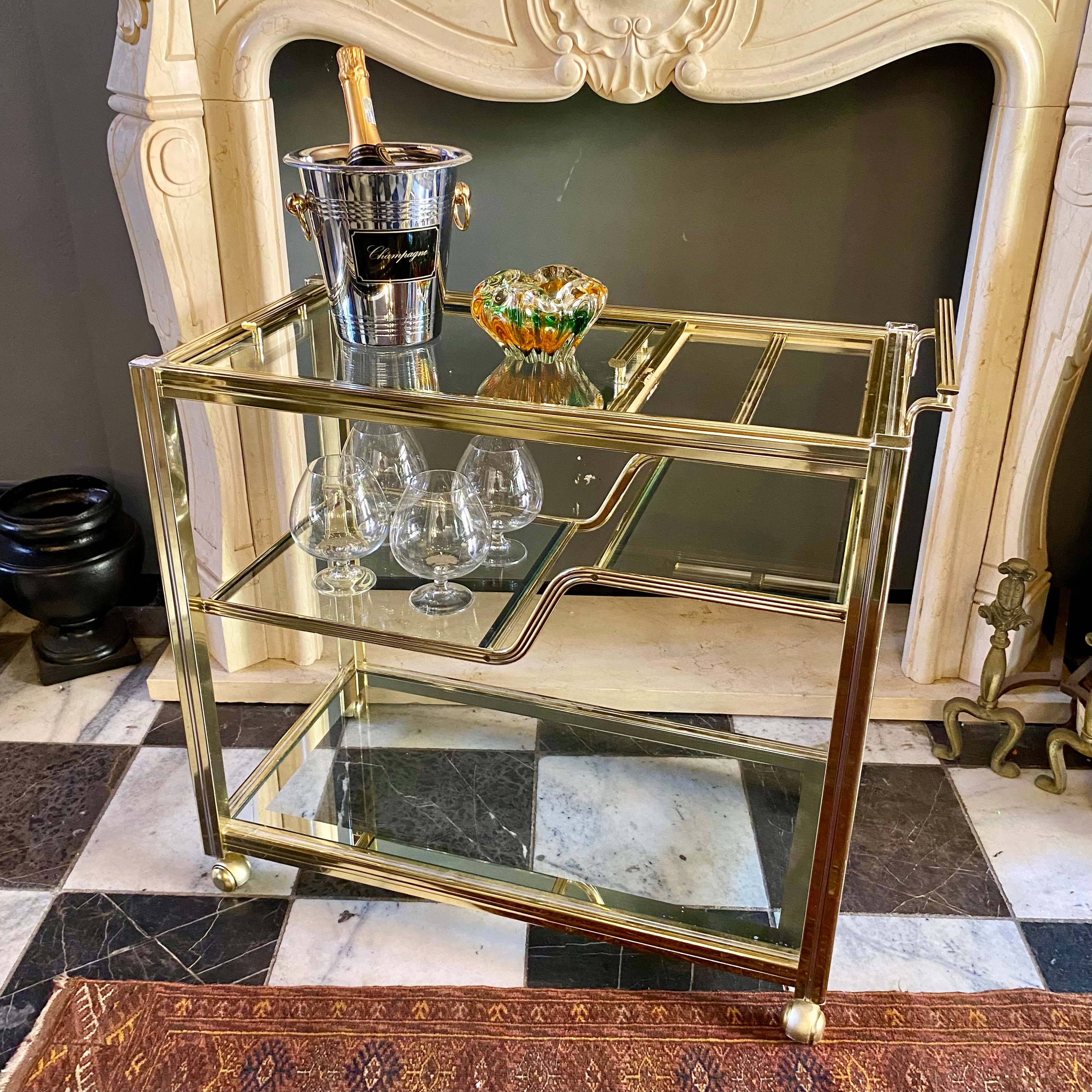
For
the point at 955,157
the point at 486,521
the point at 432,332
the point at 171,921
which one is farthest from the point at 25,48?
the point at 955,157

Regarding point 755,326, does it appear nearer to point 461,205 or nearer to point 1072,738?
point 461,205

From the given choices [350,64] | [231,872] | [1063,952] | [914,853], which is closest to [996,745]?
[914,853]

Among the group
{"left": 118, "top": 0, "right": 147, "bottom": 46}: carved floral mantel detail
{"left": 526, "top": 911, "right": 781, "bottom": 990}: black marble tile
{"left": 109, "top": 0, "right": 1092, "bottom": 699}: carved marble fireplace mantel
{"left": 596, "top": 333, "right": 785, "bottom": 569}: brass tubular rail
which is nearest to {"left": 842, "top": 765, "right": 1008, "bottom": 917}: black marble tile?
{"left": 526, "top": 911, "right": 781, "bottom": 990}: black marble tile

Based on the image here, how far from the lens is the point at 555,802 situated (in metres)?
1.86

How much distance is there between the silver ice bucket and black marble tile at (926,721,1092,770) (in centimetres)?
125

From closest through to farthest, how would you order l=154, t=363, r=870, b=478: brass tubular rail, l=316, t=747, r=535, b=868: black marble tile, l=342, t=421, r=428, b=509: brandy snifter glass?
l=154, t=363, r=870, b=478: brass tubular rail < l=342, t=421, r=428, b=509: brandy snifter glass < l=316, t=747, r=535, b=868: black marble tile

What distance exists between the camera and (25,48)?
196 cm

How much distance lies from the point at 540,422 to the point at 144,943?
0.99 metres

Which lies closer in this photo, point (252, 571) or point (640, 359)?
point (640, 359)

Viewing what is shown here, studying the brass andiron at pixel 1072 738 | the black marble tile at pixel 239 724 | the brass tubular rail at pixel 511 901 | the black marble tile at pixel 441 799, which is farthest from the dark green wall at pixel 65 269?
the brass andiron at pixel 1072 738

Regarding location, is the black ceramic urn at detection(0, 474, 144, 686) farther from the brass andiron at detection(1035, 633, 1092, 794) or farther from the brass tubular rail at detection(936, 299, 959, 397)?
the brass andiron at detection(1035, 633, 1092, 794)

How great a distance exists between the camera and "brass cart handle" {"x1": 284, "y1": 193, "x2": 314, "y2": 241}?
1385 mm

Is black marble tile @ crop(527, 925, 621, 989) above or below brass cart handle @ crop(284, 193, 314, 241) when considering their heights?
below

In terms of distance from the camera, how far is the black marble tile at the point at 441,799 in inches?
68.7
